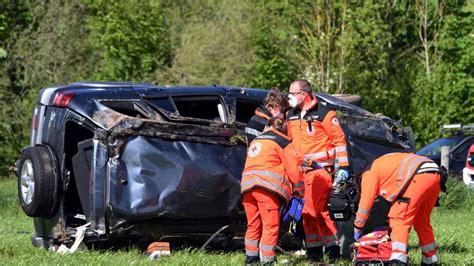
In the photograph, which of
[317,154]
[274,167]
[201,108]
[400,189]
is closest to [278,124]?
[274,167]

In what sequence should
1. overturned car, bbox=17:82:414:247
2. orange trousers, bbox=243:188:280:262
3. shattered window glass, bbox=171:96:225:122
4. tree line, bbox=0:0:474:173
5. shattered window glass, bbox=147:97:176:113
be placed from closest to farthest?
1. orange trousers, bbox=243:188:280:262
2. overturned car, bbox=17:82:414:247
3. shattered window glass, bbox=147:97:176:113
4. shattered window glass, bbox=171:96:225:122
5. tree line, bbox=0:0:474:173

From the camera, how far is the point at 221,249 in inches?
429

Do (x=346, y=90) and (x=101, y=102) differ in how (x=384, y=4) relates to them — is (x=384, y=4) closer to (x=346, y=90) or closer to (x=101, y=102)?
(x=346, y=90)

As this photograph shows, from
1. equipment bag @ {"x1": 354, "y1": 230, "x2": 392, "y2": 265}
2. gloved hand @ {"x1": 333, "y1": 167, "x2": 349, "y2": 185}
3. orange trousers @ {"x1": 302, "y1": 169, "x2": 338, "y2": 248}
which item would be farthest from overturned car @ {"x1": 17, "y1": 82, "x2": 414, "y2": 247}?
equipment bag @ {"x1": 354, "y1": 230, "x2": 392, "y2": 265}

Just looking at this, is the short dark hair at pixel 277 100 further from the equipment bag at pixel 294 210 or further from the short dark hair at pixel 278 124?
the equipment bag at pixel 294 210

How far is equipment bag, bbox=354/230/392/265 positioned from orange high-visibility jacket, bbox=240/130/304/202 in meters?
0.74

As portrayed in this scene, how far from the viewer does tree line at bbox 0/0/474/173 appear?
2950cm

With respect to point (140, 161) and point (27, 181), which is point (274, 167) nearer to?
point (140, 161)

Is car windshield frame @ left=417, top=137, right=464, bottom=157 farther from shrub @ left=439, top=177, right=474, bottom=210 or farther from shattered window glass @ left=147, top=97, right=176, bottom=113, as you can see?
shattered window glass @ left=147, top=97, right=176, bottom=113

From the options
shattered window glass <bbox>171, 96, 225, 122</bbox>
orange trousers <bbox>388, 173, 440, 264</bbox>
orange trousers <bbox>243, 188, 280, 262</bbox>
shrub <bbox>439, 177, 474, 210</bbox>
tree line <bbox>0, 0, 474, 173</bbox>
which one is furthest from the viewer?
tree line <bbox>0, 0, 474, 173</bbox>

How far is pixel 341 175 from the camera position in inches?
391

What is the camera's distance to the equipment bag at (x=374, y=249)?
9.04 metres

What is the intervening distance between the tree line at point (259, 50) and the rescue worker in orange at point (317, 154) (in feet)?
60.3

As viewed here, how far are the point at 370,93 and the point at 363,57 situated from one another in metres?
1.47
